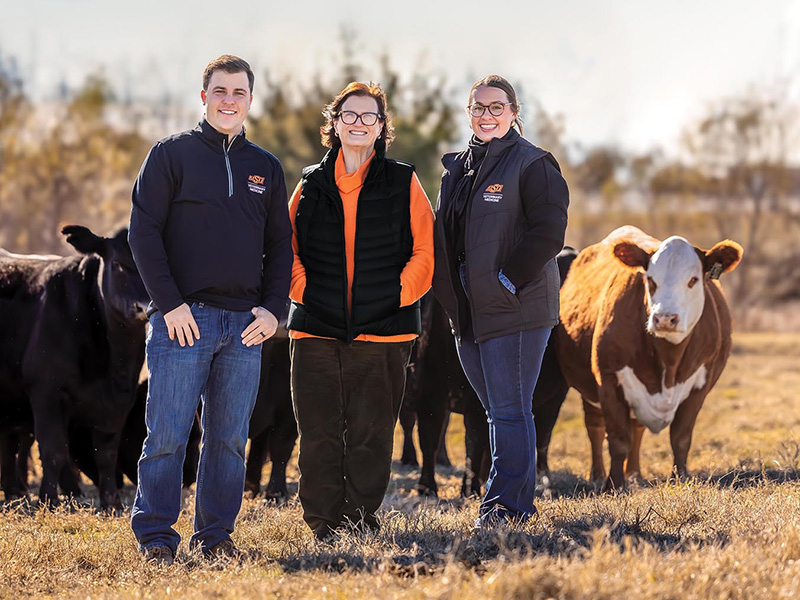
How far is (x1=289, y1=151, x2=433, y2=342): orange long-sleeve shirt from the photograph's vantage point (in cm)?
534

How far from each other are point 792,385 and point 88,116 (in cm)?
2661

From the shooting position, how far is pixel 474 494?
821cm

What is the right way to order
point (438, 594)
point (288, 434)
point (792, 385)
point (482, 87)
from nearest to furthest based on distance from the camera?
point (438, 594) < point (482, 87) < point (288, 434) < point (792, 385)

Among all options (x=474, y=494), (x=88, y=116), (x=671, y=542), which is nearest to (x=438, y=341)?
(x=474, y=494)

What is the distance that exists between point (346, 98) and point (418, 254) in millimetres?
922

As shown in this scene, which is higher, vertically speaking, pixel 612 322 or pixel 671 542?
pixel 612 322

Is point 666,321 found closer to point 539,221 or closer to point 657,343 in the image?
point 657,343

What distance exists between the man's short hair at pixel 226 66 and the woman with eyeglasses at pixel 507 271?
1.29 meters

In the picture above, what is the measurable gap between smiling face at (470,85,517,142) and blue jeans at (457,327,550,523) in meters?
1.12

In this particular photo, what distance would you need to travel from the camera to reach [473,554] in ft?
14.6

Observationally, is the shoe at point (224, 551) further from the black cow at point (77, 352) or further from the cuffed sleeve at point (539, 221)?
the black cow at point (77, 352)

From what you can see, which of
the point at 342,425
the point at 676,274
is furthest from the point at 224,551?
the point at 676,274

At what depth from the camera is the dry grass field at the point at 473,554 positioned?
12.7 feet

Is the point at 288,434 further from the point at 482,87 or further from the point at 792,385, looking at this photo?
the point at 792,385
